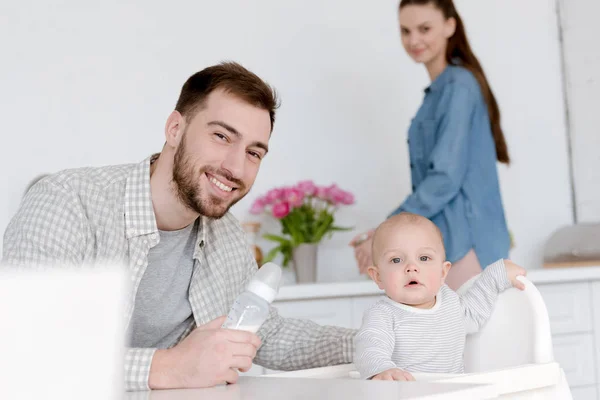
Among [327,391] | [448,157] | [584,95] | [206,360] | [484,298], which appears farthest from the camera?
[584,95]

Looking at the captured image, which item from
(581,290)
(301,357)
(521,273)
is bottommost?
(581,290)

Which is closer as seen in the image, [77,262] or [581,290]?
[77,262]

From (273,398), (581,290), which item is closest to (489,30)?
(581,290)

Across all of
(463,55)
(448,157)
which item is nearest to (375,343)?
(448,157)

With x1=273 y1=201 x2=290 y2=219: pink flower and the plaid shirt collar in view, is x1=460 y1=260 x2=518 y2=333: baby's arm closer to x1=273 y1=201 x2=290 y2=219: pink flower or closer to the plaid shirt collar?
the plaid shirt collar

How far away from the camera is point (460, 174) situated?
2.37 metres

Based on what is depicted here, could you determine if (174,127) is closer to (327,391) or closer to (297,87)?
(327,391)

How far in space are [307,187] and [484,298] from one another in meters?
1.64

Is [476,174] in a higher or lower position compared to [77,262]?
lower

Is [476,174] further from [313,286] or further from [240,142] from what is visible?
[240,142]

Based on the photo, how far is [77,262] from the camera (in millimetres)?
1249

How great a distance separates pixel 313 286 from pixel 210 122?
120 cm

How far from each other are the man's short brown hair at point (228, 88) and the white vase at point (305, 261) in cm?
150

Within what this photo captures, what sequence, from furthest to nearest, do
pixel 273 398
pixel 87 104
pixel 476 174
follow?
pixel 87 104, pixel 476 174, pixel 273 398
